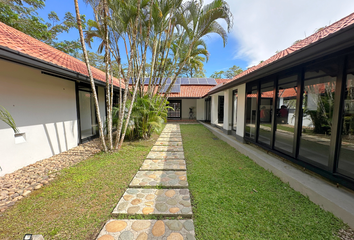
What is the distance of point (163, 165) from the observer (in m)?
4.32

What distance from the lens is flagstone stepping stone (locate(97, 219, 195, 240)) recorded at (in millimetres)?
1897

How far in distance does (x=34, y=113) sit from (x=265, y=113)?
741cm

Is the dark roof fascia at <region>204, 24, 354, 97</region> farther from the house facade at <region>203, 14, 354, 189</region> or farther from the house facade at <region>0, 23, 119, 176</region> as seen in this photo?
the house facade at <region>0, 23, 119, 176</region>

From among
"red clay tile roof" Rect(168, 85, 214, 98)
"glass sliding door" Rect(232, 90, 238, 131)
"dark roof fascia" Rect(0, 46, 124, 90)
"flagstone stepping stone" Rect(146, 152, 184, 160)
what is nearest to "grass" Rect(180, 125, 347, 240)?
"flagstone stepping stone" Rect(146, 152, 184, 160)

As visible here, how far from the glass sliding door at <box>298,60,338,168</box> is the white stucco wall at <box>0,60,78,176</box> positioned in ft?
23.5

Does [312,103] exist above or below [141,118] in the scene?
above

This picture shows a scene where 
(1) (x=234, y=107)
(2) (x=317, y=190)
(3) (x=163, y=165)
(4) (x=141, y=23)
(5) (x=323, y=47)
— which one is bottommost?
(3) (x=163, y=165)

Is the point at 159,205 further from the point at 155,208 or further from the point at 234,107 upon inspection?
the point at 234,107

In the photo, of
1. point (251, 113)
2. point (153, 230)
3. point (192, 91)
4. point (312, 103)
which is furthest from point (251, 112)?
point (192, 91)

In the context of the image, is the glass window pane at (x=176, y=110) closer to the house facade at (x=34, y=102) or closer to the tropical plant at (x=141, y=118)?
the tropical plant at (x=141, y=118)

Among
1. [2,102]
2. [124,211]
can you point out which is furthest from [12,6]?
[124,211]

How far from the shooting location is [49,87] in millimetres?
4848

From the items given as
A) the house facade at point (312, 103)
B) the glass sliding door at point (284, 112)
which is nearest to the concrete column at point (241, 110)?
the house facade at point (312, 103)

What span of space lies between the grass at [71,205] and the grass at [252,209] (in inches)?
60.4
